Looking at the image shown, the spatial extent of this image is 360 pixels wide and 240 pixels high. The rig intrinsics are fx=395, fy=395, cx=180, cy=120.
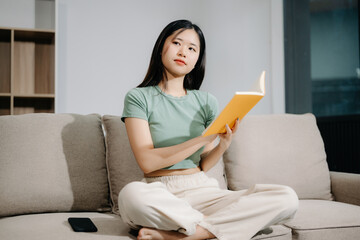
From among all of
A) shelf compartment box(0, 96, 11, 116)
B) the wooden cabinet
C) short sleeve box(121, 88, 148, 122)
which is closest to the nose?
short sleeve box(121, 88, 148, 122)

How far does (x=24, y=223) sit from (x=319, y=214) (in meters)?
1.14

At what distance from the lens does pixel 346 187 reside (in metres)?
1.95

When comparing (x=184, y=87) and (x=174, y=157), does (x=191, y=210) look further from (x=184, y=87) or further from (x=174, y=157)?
(x=184, y=87)

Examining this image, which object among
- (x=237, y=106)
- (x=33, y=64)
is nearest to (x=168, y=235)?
(x=237, y=106)

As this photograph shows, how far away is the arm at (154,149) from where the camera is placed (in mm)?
1433

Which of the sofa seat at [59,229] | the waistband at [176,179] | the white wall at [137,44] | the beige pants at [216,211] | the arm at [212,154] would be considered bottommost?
the sofa seat at [59,229]

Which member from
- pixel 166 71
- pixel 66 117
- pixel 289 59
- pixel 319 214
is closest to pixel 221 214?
pixel 319 214

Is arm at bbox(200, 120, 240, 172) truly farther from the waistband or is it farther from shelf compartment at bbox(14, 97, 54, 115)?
shelf compartment at bbox(14, 97, 54, 115)

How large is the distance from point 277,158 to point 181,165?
2.16ft

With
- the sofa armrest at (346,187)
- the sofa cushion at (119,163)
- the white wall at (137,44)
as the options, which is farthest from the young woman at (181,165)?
the white wall at (137,44)

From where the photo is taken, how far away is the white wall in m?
3.18

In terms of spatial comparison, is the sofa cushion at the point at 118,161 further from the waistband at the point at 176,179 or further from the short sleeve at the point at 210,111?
the short sleeve at the point at 210,111

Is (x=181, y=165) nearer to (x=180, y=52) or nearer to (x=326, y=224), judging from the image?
(x=180, y=52)

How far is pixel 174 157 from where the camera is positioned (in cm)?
144
